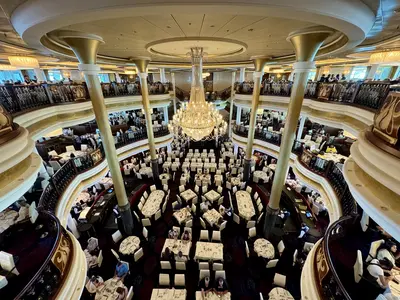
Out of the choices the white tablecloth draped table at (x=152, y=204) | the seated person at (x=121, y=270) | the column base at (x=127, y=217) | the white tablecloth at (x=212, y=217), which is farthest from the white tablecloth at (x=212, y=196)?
the seated person at (x=121, y=270)

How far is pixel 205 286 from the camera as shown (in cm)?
654

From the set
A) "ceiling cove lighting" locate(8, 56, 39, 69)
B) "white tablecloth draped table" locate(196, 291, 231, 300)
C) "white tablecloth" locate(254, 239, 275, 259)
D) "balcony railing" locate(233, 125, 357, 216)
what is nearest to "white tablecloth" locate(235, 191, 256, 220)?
"white tablecloth" locate(254, 239, 275, 259)

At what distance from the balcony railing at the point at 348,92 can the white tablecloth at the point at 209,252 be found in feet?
24.5

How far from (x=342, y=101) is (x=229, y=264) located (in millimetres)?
8279

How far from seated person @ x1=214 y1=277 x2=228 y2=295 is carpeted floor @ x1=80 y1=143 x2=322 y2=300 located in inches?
17.3

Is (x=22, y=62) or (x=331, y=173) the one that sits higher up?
(x=22, y=62)

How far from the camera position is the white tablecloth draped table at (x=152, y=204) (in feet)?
31.6

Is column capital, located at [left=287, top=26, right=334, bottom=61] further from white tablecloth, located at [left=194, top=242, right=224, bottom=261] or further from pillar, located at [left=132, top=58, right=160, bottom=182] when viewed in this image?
white tablecloth, located at [left=194, top=242, right=224, bottom=261]

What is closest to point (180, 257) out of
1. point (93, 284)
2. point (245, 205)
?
point (93, 284)

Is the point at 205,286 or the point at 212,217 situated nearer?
the point at 205,286

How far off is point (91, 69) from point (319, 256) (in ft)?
25.6

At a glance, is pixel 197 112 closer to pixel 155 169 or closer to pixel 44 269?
pixel 44 269

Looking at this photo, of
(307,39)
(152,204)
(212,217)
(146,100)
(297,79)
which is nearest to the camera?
(307,39)

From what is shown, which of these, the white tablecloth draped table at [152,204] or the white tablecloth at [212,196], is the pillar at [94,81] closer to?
the white tablecloth draped table at [152,204]
